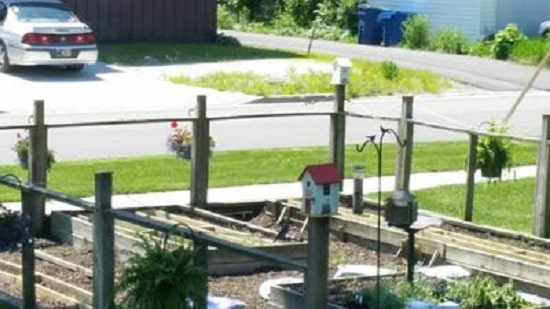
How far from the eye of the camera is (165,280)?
7.91 m

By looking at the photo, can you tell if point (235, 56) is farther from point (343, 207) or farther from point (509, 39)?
point (343, 207)

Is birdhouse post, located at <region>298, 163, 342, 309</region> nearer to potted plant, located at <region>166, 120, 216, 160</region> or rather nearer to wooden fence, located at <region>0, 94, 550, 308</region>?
wooden fence, located at <region>0, 94, 550, 308</region>

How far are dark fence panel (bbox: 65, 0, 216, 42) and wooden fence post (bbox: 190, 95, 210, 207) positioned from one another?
2248 cm

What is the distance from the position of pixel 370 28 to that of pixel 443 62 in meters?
7.85

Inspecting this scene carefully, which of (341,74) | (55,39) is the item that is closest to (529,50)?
(55,39)

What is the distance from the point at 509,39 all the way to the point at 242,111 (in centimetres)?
1557

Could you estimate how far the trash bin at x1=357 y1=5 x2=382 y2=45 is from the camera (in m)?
44.1

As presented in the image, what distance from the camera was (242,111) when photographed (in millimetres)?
25234

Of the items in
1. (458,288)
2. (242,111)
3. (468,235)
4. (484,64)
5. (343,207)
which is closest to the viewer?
(458,288)

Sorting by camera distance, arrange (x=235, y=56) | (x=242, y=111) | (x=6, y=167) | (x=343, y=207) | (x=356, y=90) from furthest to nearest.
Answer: (x=235, y=56)
(x=356, y=90)
(x=242, y=111)
(x=6, y=167)
(x=343, y=207)

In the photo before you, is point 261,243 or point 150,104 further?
point 150,104

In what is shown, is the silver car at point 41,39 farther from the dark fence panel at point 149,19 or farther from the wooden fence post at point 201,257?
the wooden fence post at point 201,257

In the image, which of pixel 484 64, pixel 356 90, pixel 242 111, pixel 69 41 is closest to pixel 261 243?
pixel 242 111

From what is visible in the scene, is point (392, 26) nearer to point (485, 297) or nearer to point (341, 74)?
point (341, 74)
